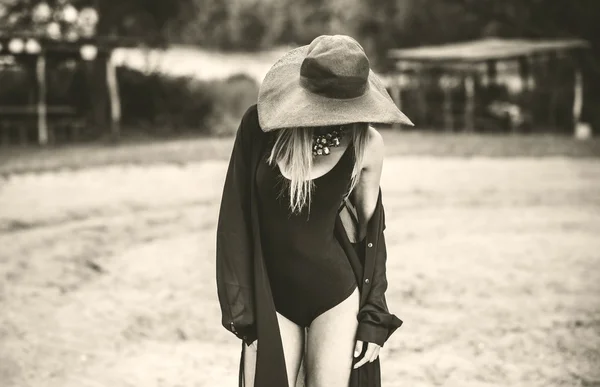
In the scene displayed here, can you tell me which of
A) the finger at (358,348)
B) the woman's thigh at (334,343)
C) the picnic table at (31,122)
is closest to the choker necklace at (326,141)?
the woman's thigh at (334,343)

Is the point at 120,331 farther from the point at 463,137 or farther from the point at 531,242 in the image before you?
the point at 463,137

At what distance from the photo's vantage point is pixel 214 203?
1145 cm

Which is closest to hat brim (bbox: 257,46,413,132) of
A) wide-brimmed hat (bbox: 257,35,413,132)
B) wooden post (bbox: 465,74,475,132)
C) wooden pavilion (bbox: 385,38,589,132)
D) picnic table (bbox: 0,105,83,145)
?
wide-brimmed hat (bbox: 257,35,413,132)

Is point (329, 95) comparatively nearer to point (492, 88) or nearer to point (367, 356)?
point (367, 356)

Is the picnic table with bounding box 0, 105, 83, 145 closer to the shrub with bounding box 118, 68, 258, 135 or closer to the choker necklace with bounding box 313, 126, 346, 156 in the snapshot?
the shrub with bounding box 118, 68, 258, 135

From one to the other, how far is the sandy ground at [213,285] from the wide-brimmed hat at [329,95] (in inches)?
101

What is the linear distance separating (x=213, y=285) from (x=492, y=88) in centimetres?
2288

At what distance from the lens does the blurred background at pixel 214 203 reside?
5.13 metres

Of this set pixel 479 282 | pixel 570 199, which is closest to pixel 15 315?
pixel 479 282

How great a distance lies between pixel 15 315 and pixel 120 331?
0.94 m

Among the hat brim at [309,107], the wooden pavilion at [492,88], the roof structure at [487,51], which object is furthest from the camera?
the wooden pavilion at [492,88]

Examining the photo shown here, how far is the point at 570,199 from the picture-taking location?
38.9 feet

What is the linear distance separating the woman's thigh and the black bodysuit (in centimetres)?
3

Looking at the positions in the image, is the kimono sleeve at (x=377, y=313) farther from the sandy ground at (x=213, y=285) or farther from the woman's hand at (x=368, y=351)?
the sandy ground at (x=213, y=285)
